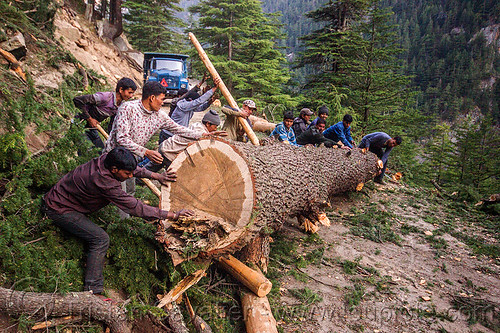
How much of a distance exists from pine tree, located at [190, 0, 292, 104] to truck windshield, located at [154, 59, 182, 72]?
2.93 meters

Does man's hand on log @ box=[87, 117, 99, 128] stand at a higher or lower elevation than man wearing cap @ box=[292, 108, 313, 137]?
lower

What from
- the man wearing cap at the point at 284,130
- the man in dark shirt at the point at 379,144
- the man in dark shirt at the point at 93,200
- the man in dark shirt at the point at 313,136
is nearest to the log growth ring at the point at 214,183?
the man in dark shirt at the point at 93,200

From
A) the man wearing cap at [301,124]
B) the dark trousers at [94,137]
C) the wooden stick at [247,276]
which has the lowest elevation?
the wooden stick at [247,276]

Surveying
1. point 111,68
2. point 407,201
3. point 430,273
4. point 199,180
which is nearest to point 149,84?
point 199,180

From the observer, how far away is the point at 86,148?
3.21 m

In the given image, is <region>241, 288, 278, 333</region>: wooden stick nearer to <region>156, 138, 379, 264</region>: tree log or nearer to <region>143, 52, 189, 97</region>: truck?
<region>156, 138, 379, 264</region>: tree log

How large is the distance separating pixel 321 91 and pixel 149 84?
10.6 metres

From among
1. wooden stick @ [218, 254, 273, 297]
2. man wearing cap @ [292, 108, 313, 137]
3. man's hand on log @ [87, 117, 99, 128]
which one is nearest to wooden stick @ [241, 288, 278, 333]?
wooden stick @ [218, 254, 273, 297]

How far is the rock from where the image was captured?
5.02 m

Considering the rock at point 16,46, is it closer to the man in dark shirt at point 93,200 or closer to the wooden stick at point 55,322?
the man in dark shirt at point 93,200

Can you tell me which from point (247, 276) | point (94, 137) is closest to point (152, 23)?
point (94, 137)

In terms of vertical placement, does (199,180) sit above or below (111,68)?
below

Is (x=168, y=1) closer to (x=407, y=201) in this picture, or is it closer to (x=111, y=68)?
(x=111, y=68)

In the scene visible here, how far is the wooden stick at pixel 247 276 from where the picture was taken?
2.91 metres
